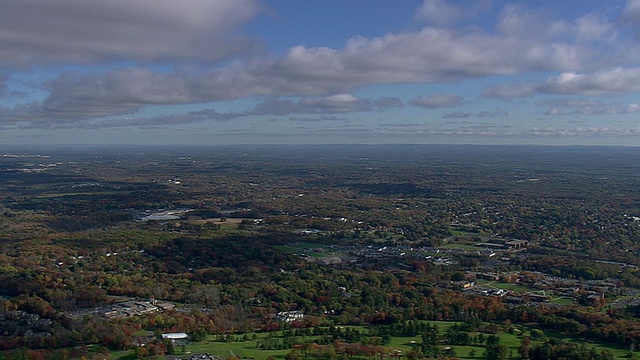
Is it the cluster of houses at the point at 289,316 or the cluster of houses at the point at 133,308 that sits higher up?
the cluster of houses at the point at 133,308

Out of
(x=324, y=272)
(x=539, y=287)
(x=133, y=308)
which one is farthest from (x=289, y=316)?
(x=539, y=287)

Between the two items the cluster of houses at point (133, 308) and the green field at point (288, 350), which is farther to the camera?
the cluster of houses at point (133, 308)

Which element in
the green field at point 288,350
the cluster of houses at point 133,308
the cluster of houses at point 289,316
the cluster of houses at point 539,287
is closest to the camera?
the green field at point 288,350

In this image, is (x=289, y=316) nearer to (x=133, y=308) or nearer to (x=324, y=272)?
(x=133, y=308)

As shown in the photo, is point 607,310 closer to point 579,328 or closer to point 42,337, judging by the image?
point 579,328

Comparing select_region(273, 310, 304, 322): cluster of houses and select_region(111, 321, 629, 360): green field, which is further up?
select_region(111, 321, 629, 360): green field

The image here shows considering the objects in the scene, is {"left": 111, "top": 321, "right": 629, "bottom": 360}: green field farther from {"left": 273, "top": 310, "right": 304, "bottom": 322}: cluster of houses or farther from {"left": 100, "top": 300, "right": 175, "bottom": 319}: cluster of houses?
{"left": 100, "top": 300, "right": 175, "bottom": 319}: cluster of houses

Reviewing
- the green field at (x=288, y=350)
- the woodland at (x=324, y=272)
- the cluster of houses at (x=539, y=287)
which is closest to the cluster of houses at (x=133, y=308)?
the woodland at (x=324, y=272)

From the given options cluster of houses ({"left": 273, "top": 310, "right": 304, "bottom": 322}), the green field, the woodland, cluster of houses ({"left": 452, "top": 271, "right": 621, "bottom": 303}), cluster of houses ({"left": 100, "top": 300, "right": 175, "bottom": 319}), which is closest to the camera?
the green field

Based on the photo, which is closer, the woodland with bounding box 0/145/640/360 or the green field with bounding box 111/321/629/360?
the green field with bounding box 111/321/629/360

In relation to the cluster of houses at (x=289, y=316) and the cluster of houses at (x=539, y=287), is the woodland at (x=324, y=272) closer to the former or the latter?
the cluster of houses at (x=539, y=287)

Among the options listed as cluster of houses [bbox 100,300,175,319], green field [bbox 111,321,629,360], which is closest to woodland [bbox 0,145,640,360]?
green field [bbox 111,321,629,360]

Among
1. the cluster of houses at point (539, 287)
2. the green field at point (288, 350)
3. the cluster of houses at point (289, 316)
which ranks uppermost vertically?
the green field at point (288, 350)
